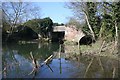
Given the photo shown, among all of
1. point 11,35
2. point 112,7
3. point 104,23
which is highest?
point 112,7

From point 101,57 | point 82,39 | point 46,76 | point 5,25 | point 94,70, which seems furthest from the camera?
point 5,25

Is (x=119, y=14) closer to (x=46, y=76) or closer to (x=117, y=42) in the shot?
(x=117, y=42)


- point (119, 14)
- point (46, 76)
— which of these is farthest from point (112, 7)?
point (46, 76)

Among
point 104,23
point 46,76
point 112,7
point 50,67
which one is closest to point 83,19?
point 104,23

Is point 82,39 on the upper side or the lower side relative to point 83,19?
lower

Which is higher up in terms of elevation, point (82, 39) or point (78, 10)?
point (78, 10)

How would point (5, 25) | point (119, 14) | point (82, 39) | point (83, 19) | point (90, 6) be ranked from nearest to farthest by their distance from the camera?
point (119, 14), point (90, 6), point (83, 19), point (82, 39), point (5, 25)

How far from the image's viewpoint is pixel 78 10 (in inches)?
1091

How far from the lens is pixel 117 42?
1864cm

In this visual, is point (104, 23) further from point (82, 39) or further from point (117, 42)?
point (82, 39)

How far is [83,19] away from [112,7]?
23.3 feet

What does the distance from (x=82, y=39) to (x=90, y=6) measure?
5503 millimetres

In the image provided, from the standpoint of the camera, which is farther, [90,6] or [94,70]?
[90,6]

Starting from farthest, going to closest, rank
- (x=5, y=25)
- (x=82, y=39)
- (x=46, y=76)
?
(x=5, y=25) < (x=82, y=39) < (x=46, y=76)
